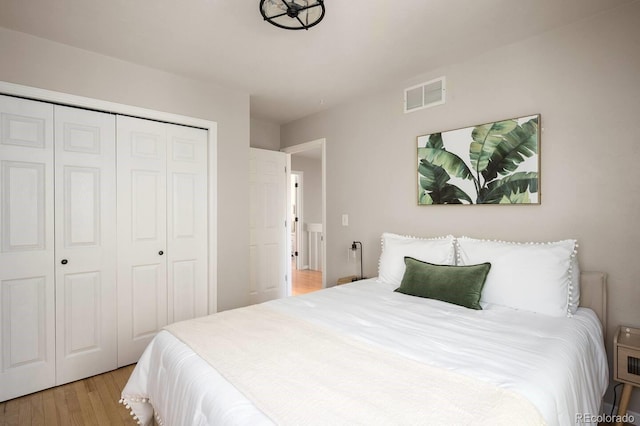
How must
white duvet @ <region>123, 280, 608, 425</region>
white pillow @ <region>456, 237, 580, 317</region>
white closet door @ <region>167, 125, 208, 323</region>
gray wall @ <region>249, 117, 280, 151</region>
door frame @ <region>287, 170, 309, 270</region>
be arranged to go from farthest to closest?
door frame @ <region>287, 170, 309, 270</region>, gray wall @ <region>249, 117, 280, 151</region>, white closet door @ <region>167, 125, 208, 323</region>, white pillow @ <region>456, 237, 580, 317</region>, white duvet @ <region>123, 280, 608, 425</region>

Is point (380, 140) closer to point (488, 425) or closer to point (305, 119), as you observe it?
point (305, 119)

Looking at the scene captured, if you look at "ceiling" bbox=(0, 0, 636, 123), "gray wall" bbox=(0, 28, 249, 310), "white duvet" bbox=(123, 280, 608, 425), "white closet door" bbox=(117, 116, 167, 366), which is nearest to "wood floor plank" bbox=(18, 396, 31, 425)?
"white closet door" bbox=(117, 116, 167, 366)

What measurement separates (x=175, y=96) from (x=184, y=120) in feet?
0.74

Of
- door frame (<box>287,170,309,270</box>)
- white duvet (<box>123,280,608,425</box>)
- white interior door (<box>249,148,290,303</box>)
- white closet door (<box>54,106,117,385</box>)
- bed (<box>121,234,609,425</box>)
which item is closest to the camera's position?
bed (<box>121,234,609,425</box>)

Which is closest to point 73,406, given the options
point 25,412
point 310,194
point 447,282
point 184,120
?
point 25,412

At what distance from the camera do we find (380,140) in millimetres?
3363

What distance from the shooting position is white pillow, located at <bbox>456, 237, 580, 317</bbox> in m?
1.93

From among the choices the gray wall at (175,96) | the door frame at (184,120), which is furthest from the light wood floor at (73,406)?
the gray wall at (175,96)

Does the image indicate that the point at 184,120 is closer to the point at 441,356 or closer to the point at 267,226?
the point at 267,226

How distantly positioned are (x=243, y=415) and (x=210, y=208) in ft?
8.21

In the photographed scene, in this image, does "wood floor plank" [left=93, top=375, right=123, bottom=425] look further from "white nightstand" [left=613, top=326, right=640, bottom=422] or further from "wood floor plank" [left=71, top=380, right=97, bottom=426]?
"white nightstand" [left=613, top=326, right=640, bottom=422]

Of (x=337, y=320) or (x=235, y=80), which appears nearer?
(x=337, y=320)

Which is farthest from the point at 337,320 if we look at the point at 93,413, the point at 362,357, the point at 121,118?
the point at 121,118

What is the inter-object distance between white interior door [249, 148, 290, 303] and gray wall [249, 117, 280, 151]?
268mm
